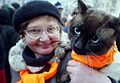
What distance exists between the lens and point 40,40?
218cm

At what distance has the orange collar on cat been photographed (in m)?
1.82

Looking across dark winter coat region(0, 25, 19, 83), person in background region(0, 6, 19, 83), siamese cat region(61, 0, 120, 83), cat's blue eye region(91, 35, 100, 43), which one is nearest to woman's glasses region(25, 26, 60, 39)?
siamese cat region(61, 0, 120, 83)

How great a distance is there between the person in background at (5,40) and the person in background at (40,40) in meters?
1.78

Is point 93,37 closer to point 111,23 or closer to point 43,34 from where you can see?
point 111,23

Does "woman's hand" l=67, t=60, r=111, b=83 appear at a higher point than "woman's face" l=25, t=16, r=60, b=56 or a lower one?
lower

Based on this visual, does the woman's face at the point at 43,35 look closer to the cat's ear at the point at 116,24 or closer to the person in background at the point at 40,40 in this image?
the person in background at the point at 40,40

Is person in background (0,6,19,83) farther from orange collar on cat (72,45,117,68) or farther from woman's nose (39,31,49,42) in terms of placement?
orange collar on cat (72,45,117,68)

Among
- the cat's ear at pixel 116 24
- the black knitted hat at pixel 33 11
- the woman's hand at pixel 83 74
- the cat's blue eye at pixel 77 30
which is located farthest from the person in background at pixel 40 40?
the cat's ear at pixel 116 24

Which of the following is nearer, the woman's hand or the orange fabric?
the woman's hand

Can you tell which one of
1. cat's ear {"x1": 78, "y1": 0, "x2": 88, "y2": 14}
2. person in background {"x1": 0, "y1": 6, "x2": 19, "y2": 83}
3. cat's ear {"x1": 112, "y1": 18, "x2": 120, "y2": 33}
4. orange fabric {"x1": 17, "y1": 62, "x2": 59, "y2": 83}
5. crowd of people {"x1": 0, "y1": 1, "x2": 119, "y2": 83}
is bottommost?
person in background {"x1": 0, "y1": 6, "x2": 19, "y2": 83}

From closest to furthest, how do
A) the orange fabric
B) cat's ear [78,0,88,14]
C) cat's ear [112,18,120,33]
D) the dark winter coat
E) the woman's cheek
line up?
cat's ear [112,18,120,33]
cat's ear [78,0,88,14]
the orange fabric
the woman's cheek
the dark winter coat

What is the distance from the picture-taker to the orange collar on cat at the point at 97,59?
1816 mm

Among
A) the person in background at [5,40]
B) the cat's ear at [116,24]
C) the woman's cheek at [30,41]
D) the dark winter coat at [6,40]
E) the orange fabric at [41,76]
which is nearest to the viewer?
the cat's ear at [116,24]

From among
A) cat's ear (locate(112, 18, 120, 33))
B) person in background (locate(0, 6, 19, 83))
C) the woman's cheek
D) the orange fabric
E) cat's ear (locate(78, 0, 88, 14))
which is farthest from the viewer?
person in background (locate(0, 6, 19, 83))
